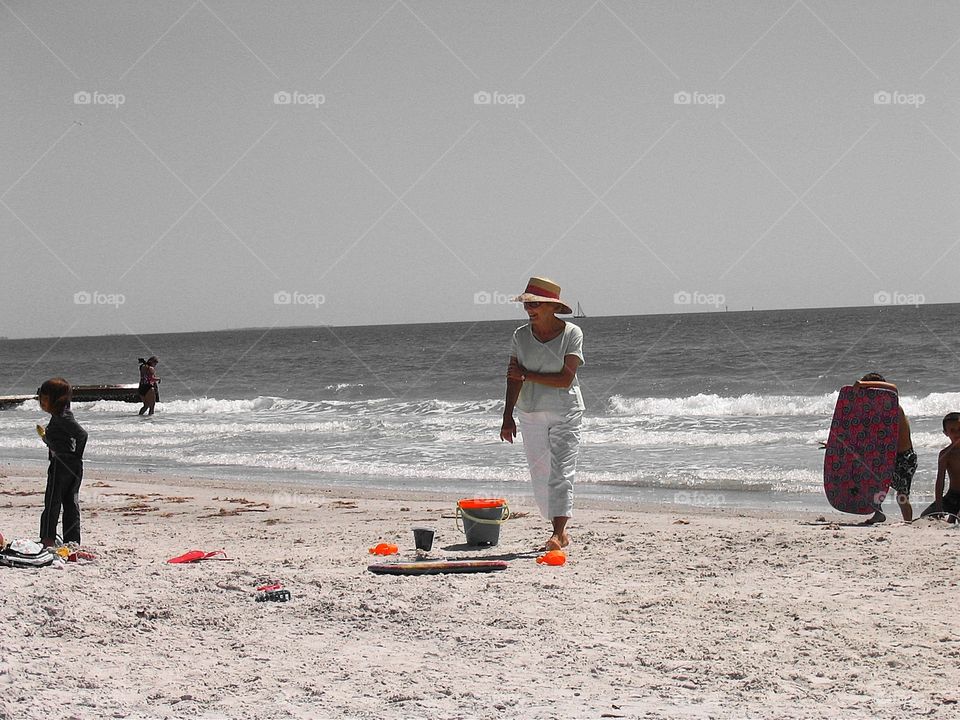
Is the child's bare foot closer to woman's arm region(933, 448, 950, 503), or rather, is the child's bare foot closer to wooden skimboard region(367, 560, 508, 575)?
wooden skimboard region(367, 560, 508, 575)

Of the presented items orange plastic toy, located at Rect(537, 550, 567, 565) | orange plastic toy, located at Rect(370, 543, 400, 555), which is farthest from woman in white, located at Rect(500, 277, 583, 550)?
orange plastic toy, located at Rect(370, 543, 400, 555)

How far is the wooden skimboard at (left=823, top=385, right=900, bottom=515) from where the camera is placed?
7148 mm

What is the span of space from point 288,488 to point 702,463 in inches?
210

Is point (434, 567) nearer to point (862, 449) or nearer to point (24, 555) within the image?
point (24, 555)

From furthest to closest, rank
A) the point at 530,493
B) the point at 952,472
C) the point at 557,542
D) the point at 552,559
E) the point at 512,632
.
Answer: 1. the point at 530,493
2. the point at 952,472
3. the point at 557,542
4. the point at 552,559
5. the point at 512,632

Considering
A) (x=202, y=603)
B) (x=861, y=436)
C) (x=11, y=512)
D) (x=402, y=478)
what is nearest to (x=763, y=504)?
(x=861, y=436)

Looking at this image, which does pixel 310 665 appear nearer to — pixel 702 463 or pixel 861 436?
pixel 861 436

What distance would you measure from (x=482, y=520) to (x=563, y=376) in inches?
48.8

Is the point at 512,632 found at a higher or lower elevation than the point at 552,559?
lower

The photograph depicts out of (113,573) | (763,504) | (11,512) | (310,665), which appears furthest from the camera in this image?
(763,504)

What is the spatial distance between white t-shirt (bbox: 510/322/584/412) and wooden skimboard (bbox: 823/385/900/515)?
290 centimetres

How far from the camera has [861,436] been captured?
7258mm

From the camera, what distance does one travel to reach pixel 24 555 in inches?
192

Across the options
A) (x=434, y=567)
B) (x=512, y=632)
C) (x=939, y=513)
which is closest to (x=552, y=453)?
(x=434, y=567)
